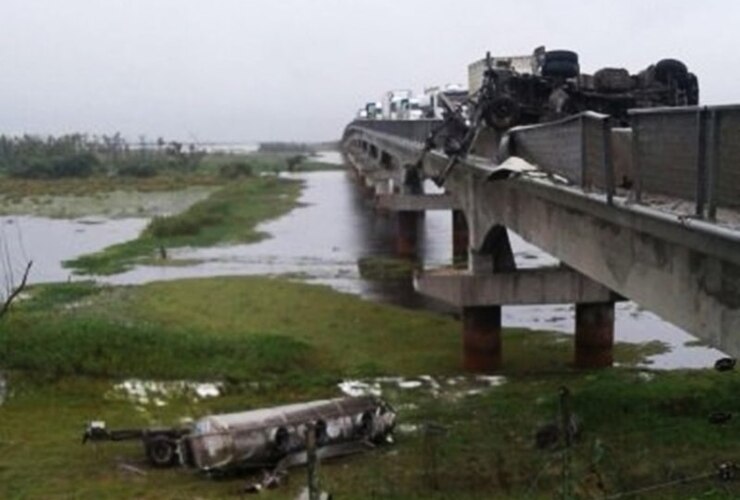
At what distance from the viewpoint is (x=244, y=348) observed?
22.6 m

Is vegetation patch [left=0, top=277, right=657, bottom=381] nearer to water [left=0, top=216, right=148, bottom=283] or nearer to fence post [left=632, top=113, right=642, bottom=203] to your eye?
water [left=0, top=216, right=148, bottom=283]

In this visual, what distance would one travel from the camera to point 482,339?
73.7ft

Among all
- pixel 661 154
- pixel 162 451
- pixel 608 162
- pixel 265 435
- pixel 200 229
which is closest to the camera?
pixel 661 154

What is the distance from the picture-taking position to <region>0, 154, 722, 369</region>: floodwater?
27.7 m

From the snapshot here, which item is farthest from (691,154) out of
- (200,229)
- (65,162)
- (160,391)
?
(65,162)

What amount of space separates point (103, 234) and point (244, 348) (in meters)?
36.3

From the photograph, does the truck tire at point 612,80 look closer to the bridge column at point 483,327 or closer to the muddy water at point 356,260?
the bridge column at point 483,327

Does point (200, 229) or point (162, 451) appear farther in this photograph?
point (200, 229)

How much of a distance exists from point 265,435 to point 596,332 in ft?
32.5

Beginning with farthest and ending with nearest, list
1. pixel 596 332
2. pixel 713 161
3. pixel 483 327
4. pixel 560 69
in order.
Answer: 1. pixel 483 327
2. pixel 596 332
3. pixel 560 69
4. pixel 713 161

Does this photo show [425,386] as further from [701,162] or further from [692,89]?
[701,162]

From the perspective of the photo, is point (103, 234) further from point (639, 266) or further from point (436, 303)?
point (639, 266)

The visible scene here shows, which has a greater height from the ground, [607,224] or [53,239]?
[607,224]

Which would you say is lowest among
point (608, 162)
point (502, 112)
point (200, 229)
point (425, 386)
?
point (425, 386)
